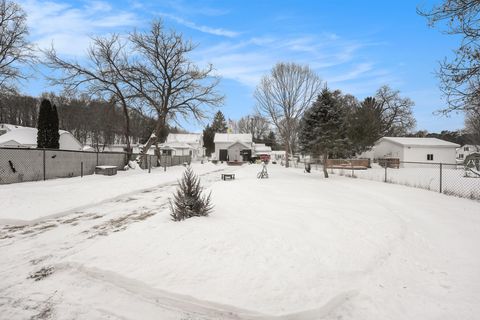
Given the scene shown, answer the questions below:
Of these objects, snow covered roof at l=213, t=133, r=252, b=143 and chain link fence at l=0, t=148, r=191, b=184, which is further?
snow covered roof at l=213, t=133, r=252, b=143

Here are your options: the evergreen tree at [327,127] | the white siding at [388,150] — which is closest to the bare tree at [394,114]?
the white siding at [388,150]

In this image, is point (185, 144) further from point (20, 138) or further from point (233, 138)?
point (20, 138)

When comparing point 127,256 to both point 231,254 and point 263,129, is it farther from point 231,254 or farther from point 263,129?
point 263,129

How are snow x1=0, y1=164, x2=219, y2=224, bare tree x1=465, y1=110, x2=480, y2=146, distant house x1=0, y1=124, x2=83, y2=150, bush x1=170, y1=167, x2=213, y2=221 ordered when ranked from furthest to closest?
distant house x1=0, y1=124, x2=83, y2=150 → bare tree x1=465, y1=110, x2=480, y2=146 → snow x1=0, y1=164, x2=219, y2=224 → bush x1=170, y1=167, x2=213, y2=221

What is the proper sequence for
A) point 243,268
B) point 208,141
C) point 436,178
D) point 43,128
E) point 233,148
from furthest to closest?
point 208,141
point 233,148
point 43,128
point 436,178
point 243,268

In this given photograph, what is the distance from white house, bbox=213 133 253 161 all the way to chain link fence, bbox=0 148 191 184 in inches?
1401

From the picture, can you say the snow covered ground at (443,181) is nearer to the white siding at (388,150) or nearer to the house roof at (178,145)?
the white siding at (388,150)

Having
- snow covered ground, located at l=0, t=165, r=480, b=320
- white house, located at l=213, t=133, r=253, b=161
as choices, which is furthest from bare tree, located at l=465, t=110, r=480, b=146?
white house, located at l=213, t=133, r=253, b=161

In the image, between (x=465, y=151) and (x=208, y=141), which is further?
(x=208, y=141)

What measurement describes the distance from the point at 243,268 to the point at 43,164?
1516 cm

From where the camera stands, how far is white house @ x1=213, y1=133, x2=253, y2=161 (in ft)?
181

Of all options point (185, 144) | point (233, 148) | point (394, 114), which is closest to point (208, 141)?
point (185, 144)

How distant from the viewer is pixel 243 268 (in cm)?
381

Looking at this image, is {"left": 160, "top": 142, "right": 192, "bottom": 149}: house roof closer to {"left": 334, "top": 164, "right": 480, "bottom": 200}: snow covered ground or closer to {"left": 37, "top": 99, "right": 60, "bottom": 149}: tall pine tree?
{"left": 37, "top": 99, "right": 60, "bottom": 149}: tall pine tree
